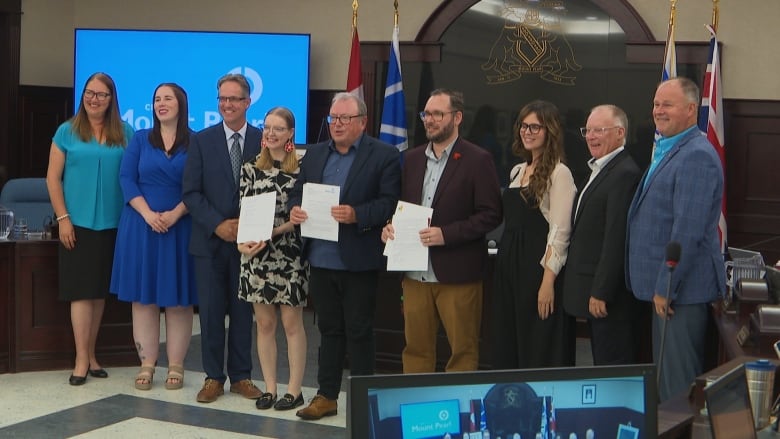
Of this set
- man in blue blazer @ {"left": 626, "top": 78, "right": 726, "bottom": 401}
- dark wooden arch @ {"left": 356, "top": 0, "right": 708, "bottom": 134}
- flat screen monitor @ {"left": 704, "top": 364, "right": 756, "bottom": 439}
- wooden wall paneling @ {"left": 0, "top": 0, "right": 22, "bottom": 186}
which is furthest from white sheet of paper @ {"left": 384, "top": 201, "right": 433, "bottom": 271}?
wooden wall paneling @ {"left": 0, "top": 0, "right": 22, "bottom": 186}

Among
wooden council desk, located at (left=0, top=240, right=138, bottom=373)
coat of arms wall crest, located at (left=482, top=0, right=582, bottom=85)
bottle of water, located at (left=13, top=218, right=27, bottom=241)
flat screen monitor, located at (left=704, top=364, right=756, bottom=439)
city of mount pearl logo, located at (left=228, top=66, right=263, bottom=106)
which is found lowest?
wooden council desk, located at (left=0, top=240, right=138, bottom=373)

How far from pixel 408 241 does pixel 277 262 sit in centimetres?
70

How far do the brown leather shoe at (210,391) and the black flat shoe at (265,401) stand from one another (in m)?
0.23

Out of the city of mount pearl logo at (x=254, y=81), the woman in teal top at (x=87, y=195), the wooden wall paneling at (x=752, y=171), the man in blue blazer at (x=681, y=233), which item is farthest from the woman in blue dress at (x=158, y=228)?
the wooden wall paneling at (x=752, y=171)

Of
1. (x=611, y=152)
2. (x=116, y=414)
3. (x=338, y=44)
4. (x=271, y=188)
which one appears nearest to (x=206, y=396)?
(x=116, y=414)

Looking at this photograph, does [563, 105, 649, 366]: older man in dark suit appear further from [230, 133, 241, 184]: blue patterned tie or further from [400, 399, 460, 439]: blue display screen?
[400, 399, 460, 439]: blue display screen

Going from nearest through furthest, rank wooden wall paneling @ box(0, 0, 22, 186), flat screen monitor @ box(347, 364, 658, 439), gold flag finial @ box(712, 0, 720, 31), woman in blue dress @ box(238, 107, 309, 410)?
1. flat screen monitor @ box(347, 364, 658, 439)
2. woman in blue dress @ box(238, 107, 309, 410)
3. gold flag finial @ box(712, 0, 720, 31)
4. wooden wall paneling @ box(0, 0, 22, 186)

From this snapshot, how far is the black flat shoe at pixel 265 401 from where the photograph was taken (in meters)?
5.05

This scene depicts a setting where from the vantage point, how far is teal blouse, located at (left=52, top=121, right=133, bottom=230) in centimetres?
543

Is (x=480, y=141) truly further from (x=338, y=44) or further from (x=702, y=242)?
(x=702, y=242)

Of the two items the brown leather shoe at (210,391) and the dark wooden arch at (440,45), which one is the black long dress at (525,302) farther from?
the dark wooden arch at (440,45)

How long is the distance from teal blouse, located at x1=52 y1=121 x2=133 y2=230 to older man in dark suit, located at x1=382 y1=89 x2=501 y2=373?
1664 millimetres

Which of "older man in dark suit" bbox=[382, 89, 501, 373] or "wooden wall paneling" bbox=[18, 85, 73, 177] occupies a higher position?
"wooden wall paneling" bbox=[18, 85, 73, 177]

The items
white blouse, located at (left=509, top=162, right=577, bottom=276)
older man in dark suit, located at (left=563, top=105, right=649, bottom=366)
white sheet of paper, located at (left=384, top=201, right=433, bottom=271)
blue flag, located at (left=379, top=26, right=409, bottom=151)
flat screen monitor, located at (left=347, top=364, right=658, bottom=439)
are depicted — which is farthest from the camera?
blue flag, located at (left=379, top=26, right=409, bottom=151)
